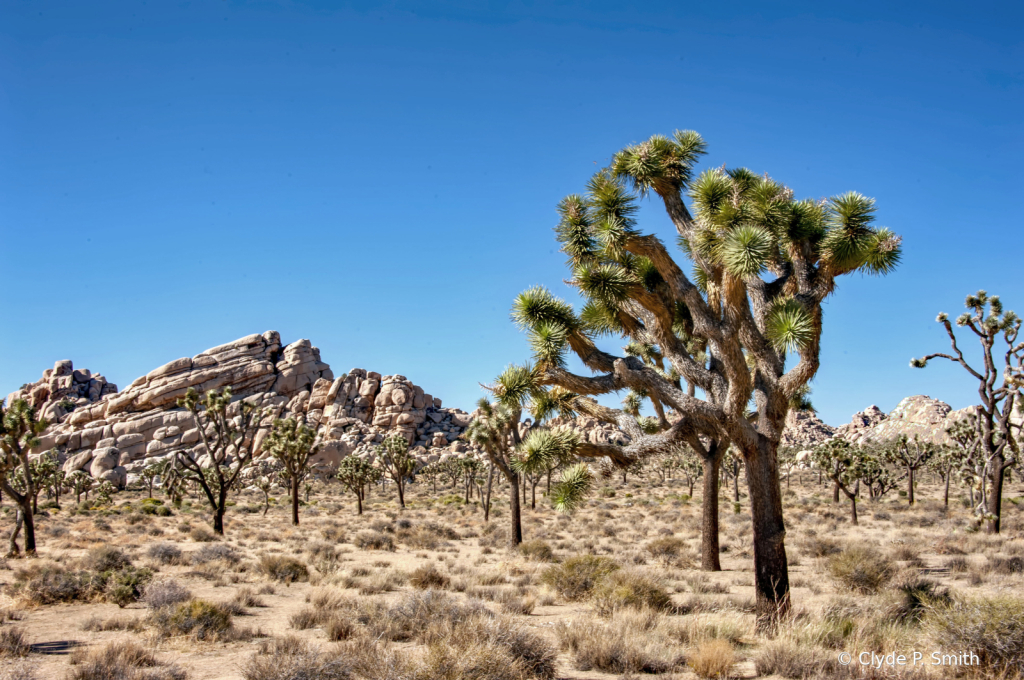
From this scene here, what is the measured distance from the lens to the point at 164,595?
10188mm

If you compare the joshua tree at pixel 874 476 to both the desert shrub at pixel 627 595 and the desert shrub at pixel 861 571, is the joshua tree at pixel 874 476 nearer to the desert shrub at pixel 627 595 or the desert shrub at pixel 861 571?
the desert shrub at pixel 861 571

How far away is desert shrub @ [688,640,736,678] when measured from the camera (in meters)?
6.38

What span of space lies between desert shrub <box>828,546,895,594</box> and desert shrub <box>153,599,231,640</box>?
10567mm

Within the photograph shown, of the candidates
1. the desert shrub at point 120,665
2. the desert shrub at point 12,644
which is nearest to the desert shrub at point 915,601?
the desert shrub at point 120,665

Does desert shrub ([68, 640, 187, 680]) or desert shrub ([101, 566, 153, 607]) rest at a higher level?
desert shrub ([68, 640, 187, 680])

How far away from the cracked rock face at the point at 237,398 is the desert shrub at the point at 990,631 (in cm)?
6911

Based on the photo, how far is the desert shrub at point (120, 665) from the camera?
21.1 feet

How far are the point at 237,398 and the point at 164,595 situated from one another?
80.0m

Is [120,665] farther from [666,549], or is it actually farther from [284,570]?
[666,549]

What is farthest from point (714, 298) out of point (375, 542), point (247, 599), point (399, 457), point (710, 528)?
point (399, 457)

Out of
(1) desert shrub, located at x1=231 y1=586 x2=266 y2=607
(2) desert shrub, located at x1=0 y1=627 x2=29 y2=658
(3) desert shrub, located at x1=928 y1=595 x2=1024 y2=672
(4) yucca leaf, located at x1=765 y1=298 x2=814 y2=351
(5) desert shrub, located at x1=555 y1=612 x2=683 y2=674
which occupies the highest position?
(4) yucca leaf, located at x1=765 y1=298 x2=814 y2=351

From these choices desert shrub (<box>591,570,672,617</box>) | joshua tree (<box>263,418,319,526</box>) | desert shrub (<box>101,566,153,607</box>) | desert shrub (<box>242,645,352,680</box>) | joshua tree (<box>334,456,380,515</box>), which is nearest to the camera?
desert shrub (<box>242,645,352,680</box>)

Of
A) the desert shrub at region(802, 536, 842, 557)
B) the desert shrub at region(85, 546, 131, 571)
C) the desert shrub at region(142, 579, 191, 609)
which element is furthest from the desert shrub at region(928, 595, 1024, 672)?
the desert shrub at region(85, 546, 131, 571)

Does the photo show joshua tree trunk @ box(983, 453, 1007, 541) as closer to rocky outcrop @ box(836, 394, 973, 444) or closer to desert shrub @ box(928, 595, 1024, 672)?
desert shrub @ box(928, 595, 1024, 672)
